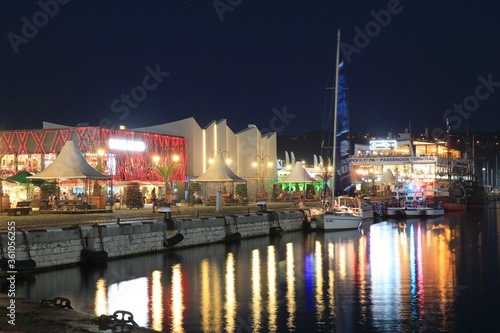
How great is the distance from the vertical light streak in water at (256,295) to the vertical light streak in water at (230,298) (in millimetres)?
551

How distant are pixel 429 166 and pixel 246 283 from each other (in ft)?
329

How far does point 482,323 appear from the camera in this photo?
18828mm

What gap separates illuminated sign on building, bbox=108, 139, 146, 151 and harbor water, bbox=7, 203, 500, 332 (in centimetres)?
2611

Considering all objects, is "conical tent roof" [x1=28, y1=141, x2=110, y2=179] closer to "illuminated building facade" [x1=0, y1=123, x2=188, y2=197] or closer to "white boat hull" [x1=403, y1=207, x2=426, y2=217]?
"illuminated building facade" [x1=0, y1=123, x2=188, y2=197]

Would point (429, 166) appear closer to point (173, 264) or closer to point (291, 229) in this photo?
point (291, 229)

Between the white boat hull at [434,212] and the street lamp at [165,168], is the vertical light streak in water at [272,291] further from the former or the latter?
the white boat hull at [434,212]

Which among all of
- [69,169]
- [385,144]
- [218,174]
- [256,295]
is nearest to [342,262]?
[256,295]

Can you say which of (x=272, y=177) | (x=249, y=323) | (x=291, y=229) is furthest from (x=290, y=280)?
(x=272, y=177)

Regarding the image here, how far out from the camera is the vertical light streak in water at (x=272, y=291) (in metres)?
18.4

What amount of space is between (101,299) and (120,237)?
902cm

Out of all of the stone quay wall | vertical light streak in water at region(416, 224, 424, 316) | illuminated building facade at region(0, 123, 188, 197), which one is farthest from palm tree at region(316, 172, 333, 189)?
illuminated building facade at region(0, 123, 188, 197)

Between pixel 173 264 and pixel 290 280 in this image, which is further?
pixel 173 264

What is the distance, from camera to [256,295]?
22531mm

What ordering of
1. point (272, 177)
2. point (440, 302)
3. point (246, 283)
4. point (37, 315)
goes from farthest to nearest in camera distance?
point (272, 177), point (246, 283), point (440, 302), point (37, 315)
